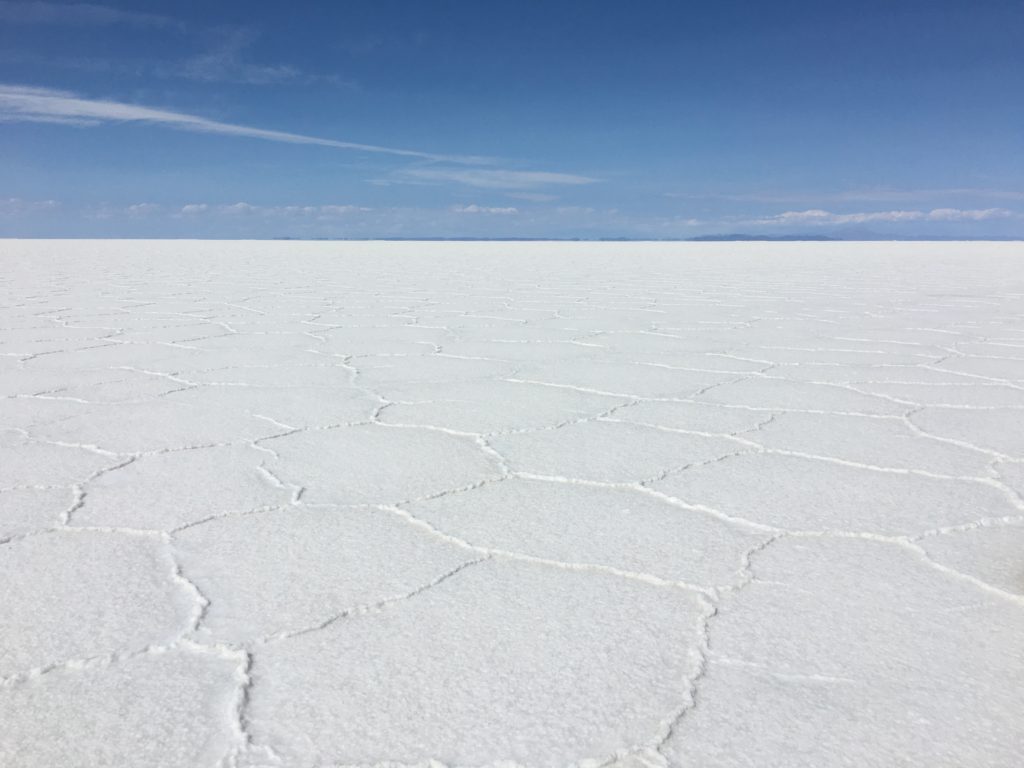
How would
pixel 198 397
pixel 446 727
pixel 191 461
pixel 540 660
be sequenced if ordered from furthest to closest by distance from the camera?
pixel 198 397 < pixel 191 461 < pixel 540 660 < pixel 446 727

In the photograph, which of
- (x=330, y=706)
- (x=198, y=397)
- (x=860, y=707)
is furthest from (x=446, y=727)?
(x=198, y=397)

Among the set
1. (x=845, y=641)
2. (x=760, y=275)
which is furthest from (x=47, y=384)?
(x=760, y=275)

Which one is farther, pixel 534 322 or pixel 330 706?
pixel 534 322

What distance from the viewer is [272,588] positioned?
3.40 feet

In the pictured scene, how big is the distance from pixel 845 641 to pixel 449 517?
58 cm

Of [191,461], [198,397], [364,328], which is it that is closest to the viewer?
[191,461]

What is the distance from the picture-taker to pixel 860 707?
2.57ft

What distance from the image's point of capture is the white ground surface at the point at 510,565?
755 mm

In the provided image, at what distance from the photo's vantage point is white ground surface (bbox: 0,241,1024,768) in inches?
29.7

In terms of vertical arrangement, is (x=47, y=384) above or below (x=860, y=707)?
below

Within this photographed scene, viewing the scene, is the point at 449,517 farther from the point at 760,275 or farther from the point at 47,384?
the point at 760,275

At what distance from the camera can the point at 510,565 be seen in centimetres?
111

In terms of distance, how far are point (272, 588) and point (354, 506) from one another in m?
0.31

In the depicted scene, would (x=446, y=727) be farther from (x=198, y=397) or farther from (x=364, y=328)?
(x=364, y=328)
